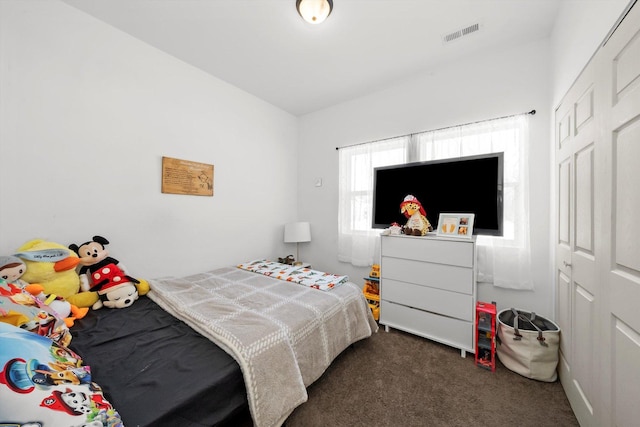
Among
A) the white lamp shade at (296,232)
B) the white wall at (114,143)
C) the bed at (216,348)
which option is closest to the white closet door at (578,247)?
the bed at (216,348)

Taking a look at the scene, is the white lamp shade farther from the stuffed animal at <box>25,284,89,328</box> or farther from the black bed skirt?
the stuffed animal at <box>25,284,89,328</box>

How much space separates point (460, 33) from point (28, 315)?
3357 mm

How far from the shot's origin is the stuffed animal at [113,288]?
5.51 feet

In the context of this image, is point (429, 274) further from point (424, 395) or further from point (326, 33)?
point (326, 33)

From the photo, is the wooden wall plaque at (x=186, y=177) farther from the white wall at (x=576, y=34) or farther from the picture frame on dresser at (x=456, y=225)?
the white wall at (x=576, y=34)

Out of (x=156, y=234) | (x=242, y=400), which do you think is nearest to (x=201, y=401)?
(x=242, y=400)

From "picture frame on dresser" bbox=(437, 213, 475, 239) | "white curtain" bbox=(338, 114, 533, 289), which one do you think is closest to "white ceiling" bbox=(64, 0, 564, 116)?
"white curtain" bbox=(338, 114, 533, 289)

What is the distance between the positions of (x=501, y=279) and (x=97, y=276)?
11.0ft

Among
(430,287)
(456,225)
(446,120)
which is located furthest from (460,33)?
(430,287)

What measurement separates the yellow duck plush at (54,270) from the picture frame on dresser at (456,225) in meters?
2.88

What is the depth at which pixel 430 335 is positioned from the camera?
2127mm

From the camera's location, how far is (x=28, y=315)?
1.04 metres

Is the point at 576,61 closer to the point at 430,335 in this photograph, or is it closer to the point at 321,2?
the point at 321,2

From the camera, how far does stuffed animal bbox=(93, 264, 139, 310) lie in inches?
66.2
